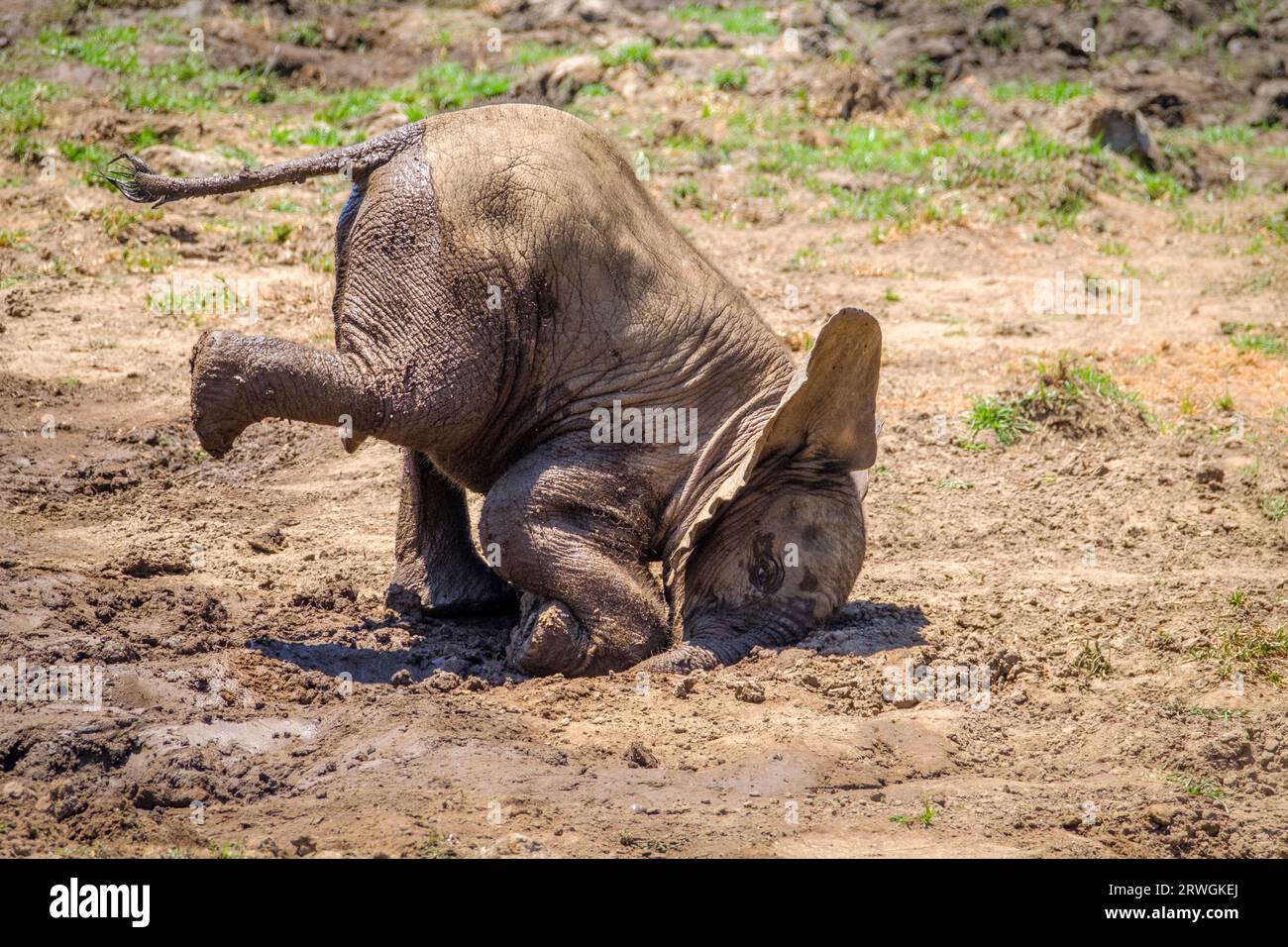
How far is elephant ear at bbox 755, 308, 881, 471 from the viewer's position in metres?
6.05

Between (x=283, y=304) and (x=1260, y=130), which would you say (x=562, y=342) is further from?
(x=1260, y=130)

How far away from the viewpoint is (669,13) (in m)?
18.8

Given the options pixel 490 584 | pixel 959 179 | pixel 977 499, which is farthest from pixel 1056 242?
pixel 490 584

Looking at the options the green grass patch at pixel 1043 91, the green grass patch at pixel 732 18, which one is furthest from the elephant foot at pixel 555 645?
the green grass patch at pixel 732 18

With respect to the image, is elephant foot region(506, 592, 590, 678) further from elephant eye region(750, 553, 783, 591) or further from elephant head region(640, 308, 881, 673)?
elephant eye region(750, 553, 783, 591)

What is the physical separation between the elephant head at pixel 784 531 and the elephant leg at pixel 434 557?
1.02 meters

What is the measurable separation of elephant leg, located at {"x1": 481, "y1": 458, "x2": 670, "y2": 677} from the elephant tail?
1414mm

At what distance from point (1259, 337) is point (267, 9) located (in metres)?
12.3

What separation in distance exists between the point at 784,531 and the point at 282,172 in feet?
8.55

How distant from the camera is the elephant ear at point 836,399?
19.8 feet

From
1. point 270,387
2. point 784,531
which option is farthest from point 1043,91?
point 270,387

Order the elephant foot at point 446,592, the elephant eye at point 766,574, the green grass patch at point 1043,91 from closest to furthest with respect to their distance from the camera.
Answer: the elephant eye at point 766,574, the elephant foot at point 446,592, the green grass patch at point 1043,91

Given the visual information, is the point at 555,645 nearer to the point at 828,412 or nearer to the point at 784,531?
the point at 784,531

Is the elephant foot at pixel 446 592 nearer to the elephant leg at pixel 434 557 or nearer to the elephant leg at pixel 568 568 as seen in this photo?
the elephant leg at pixel 434 557
